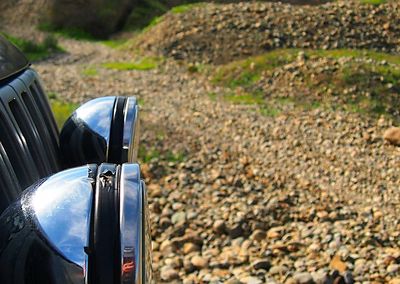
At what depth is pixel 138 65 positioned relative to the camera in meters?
16.7

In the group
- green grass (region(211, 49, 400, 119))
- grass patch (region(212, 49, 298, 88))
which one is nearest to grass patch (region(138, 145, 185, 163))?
green grass (region(211, 49, 400, 119))

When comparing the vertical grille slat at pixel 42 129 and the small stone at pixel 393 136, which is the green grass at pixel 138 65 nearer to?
the small stone at pixel 393 136

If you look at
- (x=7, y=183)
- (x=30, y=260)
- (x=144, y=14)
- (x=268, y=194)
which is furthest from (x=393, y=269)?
(x=144, y=14)

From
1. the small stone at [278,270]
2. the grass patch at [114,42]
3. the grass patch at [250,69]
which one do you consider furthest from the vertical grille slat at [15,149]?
the grass patch at [114,42]

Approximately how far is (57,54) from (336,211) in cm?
1586

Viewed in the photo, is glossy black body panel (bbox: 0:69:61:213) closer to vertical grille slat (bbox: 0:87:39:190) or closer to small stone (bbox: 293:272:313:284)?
vertical grille slat (bbox: 0:87:39:190)

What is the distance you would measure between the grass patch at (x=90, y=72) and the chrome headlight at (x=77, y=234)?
1416 centimetres

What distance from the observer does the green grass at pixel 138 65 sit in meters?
16.4

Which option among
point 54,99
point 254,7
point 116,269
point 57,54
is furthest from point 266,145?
point 57,54

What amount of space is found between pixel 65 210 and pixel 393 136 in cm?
767

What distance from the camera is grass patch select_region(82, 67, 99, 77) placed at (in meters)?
15.7

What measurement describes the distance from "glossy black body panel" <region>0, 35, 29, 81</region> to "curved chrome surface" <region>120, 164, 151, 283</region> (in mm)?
754

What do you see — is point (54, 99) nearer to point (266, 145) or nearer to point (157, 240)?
point (266, 145)

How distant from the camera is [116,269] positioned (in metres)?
1.49
